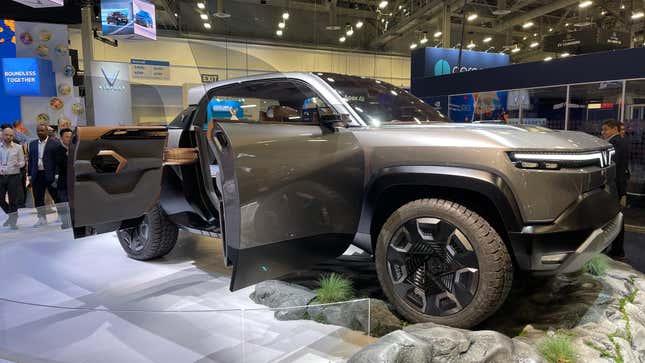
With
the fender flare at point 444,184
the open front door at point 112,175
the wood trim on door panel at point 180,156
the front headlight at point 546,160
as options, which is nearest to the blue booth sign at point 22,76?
the open front door at point 112,175

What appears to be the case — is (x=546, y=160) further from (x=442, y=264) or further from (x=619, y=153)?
(x=619, y=153)

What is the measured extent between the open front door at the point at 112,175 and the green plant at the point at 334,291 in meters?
1.75

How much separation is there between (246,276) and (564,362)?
1689 millimetres

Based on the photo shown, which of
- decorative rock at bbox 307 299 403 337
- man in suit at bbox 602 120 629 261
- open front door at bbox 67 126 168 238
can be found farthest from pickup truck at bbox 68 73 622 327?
man in suit at bbox 602 120 629 261

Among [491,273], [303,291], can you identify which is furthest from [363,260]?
[491,273]

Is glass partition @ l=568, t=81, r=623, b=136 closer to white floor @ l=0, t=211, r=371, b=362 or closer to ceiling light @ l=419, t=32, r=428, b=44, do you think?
white floor @ l=0, t=211, r=371, b=362

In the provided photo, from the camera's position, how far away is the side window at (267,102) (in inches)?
132

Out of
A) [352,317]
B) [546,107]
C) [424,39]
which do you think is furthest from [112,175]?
[424,39]

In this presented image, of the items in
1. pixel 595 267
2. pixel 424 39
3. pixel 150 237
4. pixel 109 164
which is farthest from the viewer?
pixel 424 39

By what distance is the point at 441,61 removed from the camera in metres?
12.3

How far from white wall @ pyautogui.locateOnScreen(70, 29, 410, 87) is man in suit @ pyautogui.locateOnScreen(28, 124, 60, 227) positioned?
213 centimetres

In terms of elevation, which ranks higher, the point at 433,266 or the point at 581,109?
the point at 581,109

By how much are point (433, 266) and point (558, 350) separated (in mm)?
744

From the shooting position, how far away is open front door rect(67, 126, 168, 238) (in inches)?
142
